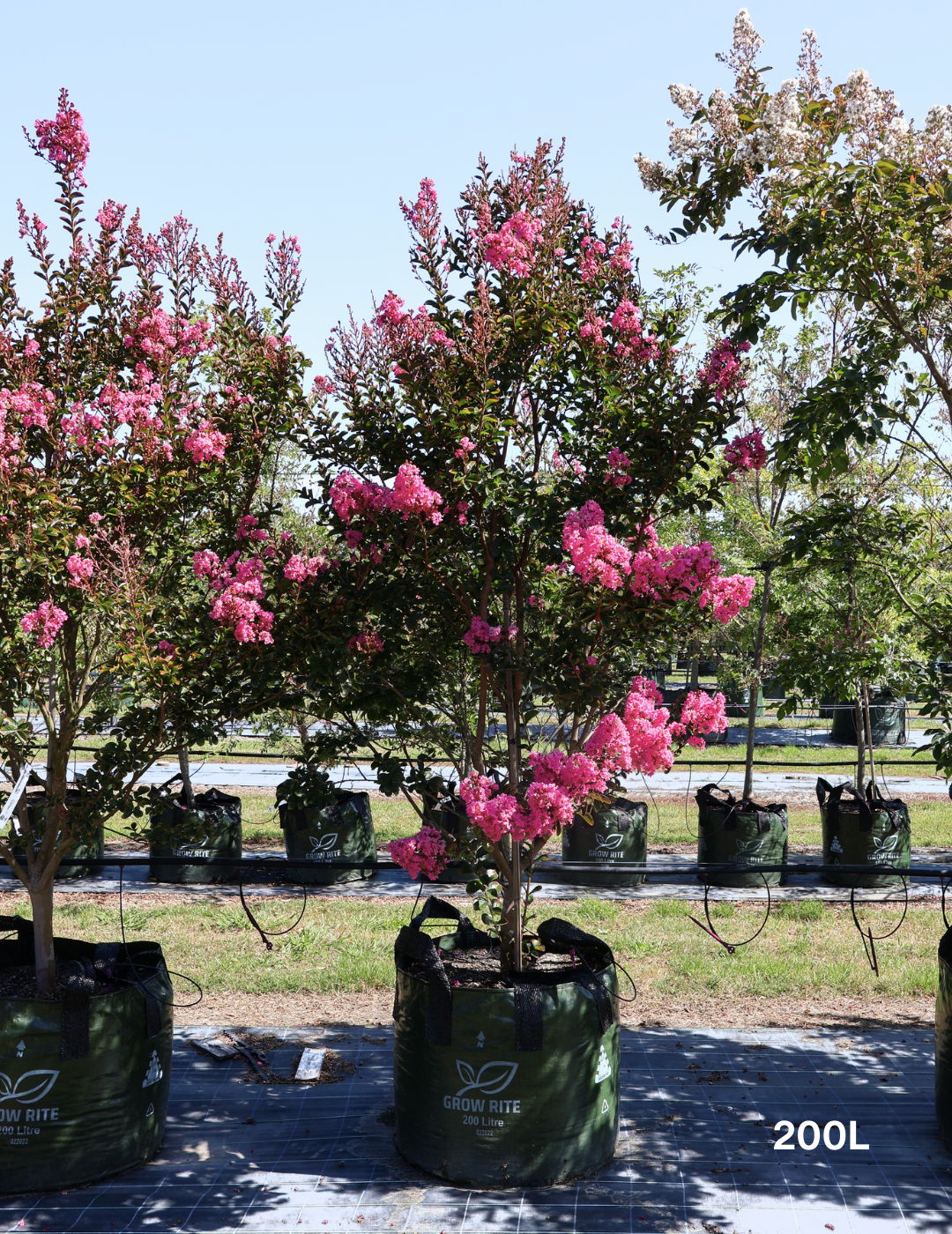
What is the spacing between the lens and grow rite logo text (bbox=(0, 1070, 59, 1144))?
4.04 metres

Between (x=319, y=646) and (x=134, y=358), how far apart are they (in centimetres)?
156

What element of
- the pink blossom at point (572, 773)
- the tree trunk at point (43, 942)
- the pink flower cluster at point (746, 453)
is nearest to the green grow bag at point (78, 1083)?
the tree trunk at point (43, 942)

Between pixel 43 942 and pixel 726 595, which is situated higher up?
pixel 726 595

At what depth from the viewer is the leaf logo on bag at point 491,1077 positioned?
13.5ft

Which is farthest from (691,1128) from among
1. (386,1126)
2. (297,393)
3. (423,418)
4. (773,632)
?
(773,632)

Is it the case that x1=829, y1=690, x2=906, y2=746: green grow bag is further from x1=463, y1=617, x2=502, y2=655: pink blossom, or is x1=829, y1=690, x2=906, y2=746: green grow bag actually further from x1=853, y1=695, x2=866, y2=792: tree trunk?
x1=463, y1=617, x2=502, y2=655: pink blossom

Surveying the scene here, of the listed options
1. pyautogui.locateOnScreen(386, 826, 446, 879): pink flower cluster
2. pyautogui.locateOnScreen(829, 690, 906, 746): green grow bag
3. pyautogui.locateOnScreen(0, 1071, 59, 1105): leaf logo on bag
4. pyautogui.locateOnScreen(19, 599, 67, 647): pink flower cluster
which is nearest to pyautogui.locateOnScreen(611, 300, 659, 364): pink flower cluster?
pyautogui.locateOnScreen(386, 826, 446, 879): pink flower cluster

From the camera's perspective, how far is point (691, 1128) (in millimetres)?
4672

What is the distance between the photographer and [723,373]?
4277 millimetres

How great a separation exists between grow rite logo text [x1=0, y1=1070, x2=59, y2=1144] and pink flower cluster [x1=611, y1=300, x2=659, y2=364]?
12.1ft

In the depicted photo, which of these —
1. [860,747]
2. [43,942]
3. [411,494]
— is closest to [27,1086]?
[43,942]

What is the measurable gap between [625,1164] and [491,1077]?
767 mm

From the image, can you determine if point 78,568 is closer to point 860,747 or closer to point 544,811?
point 544,811

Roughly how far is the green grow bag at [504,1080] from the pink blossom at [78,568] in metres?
2.04
